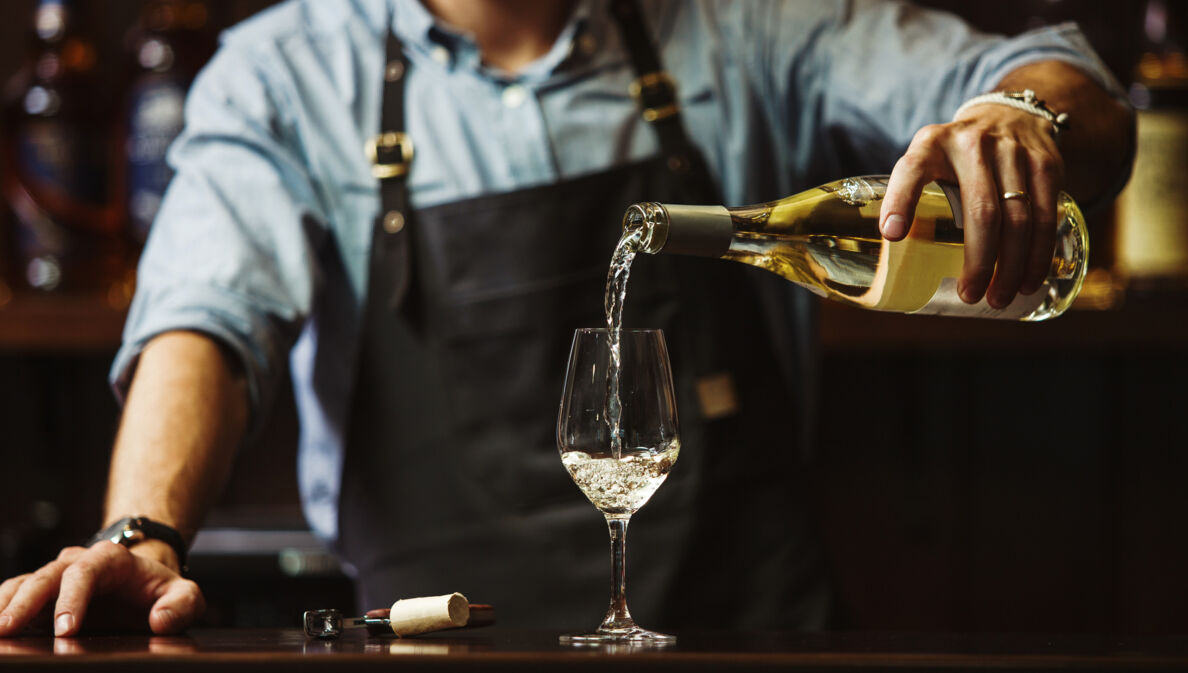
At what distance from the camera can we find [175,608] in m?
0.88

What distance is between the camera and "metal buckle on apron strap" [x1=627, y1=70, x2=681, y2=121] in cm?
147

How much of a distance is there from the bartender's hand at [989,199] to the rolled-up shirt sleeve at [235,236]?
2.17 ft

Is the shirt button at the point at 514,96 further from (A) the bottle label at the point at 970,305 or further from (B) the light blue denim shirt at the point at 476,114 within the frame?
(A) the bottle label at the point at 970,305

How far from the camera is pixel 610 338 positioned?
2.99 ft

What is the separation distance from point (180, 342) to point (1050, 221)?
30.6 inches

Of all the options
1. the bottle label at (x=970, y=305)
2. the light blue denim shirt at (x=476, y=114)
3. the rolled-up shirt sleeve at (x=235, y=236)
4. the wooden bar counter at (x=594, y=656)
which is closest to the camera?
the wooden bar counter at (x=594, y=656)

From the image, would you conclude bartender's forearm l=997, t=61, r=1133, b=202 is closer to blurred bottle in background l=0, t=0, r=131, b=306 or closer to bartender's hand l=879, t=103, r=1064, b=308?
bartender's hand l=879, t=103, r=1064, b=308

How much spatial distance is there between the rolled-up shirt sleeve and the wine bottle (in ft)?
1.63

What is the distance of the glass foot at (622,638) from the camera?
80cm

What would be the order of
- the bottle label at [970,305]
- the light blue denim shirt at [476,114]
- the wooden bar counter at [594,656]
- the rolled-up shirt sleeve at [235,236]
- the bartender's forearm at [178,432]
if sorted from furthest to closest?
the light blue denim shirt at [476,114], the rolled-up shirt sleeve at [235,236], the bartender's forearm at [178,432], the bottle label at [970,305], the wooden bar counter at [594,656]

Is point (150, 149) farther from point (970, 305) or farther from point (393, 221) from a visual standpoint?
point (970, 305)

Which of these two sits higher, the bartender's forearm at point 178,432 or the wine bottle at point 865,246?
the wine bottle at point 865,246

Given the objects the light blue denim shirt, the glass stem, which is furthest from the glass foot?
the light blue denim shirt

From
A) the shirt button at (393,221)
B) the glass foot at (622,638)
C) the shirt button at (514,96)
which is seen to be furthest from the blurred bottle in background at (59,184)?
the glass foot at (622,638)
